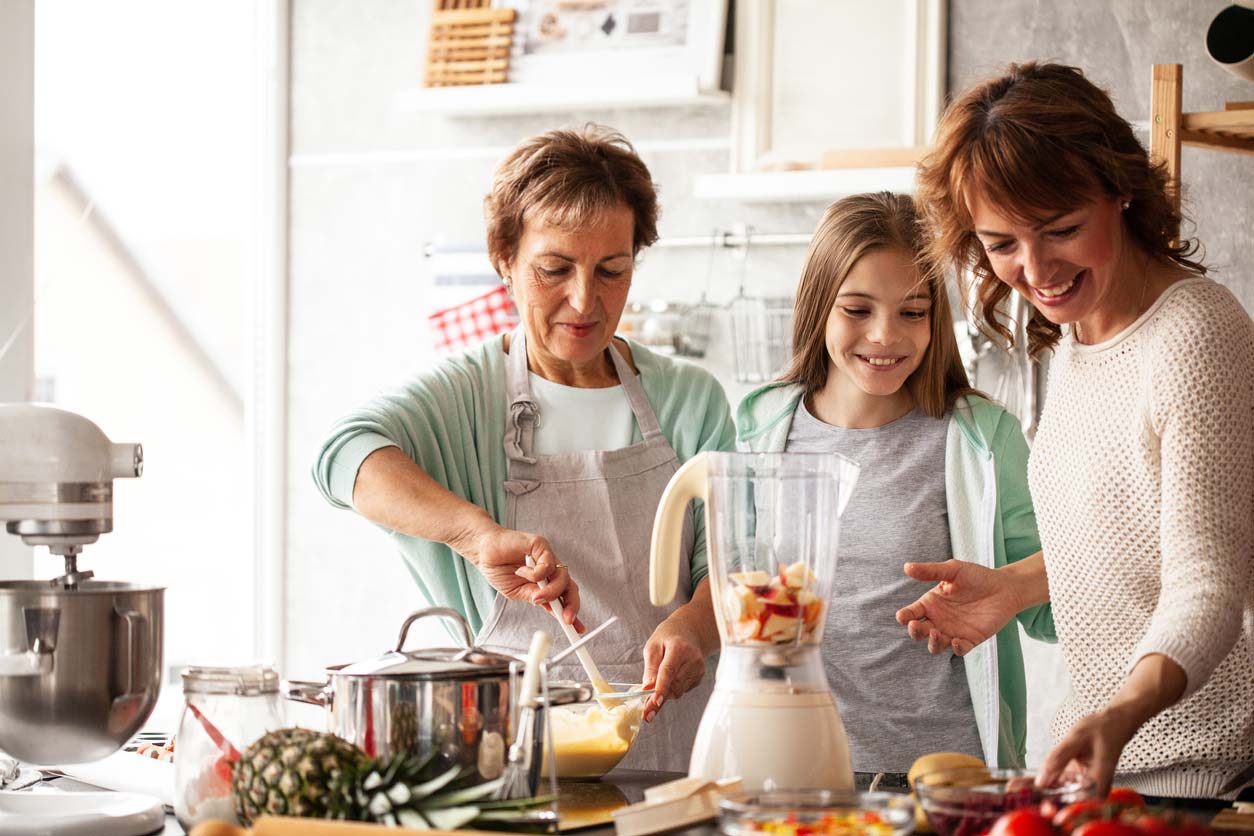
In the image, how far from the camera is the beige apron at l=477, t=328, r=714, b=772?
1.91 m

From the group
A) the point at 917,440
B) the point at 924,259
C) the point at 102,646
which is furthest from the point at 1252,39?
the point at 102,646

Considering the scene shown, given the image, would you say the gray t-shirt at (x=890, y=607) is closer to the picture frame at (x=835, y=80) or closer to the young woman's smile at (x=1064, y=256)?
the young woman's smile at (x=1064, y=256)

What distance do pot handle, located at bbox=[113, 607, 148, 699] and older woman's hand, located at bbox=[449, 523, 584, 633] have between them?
0.41 metres

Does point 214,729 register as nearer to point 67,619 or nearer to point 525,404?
point 67,619

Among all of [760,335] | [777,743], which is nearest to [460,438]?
[777,743]

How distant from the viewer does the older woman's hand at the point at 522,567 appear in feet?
5.13

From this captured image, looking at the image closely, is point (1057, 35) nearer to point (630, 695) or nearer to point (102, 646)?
point (630, 695)

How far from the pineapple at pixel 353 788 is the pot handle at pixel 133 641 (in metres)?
0.19

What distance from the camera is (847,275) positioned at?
197 centimetres

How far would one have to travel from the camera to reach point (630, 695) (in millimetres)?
1450

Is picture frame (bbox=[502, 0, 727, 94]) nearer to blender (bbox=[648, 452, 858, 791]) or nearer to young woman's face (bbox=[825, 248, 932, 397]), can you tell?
young woman's face (bbox=[825, 248, 932, 397])

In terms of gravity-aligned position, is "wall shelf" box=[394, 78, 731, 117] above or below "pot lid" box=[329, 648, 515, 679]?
above

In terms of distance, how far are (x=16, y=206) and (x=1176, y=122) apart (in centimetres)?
161

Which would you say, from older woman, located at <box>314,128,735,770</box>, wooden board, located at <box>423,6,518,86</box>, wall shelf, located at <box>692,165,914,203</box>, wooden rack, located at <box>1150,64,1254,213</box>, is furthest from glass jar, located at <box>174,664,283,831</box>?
wooden board, located at <box>423,6,518,86</box>
